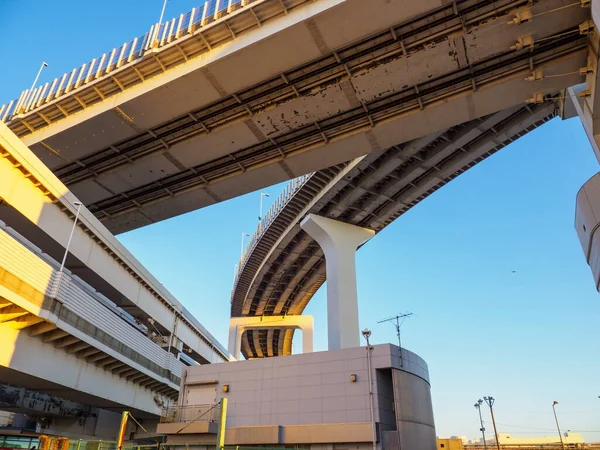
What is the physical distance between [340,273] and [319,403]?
14.0m

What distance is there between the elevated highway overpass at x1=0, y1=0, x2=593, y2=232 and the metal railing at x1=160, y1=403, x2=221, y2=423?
13134mm

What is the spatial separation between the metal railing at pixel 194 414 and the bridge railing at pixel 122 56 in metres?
19.8

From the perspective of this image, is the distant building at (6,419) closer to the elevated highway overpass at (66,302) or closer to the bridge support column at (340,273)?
the elevated highway overpass at (66,302)

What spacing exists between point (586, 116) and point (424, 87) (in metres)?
6.60

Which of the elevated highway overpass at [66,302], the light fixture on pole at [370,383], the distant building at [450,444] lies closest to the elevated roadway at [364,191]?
the light fixture on pole at [370,383]

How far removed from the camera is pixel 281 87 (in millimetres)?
19797

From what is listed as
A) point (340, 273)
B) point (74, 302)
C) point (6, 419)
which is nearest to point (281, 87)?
point (74, 302)

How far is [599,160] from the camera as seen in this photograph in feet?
53.7

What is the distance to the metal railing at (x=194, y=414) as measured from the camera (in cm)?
2603

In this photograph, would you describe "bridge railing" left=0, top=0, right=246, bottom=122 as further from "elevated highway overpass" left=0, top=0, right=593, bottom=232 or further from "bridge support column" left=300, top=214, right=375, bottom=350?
"bridge support column" left=300, top=214, right=375, bottom=350

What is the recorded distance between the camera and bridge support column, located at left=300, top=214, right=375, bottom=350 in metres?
34.1

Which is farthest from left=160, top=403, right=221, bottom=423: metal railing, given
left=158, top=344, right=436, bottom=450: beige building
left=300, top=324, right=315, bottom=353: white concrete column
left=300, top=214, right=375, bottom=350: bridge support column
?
left=300, top=324, right=315, bottom=353: white concrete column

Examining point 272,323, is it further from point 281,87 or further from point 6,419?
point 281,87

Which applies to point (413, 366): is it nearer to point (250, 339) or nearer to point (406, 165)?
point (406, 165)
